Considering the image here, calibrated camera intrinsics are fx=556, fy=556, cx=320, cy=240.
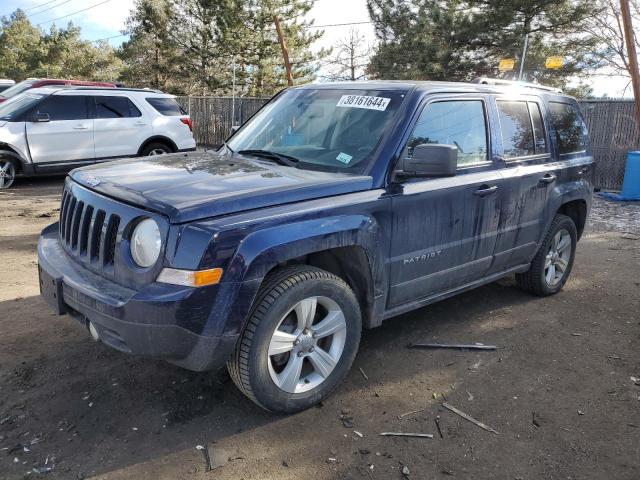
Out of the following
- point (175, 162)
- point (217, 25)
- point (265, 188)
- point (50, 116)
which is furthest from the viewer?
point (217, 25)

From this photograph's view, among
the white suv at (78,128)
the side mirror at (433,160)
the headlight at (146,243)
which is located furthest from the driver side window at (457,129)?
the white suv at (78,128)

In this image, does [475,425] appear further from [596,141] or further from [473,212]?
[596,141]

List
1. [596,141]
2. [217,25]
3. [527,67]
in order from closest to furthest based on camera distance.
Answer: [596,141], [527,67], [217,25]

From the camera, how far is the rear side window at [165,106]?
464 inches

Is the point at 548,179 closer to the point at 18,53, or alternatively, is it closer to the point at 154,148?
the point at 154,148

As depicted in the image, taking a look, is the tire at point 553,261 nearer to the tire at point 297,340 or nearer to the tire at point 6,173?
Answer: the tire at point 297,340

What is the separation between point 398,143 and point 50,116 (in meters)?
9.02

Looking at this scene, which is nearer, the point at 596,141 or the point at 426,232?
the point at 426,232

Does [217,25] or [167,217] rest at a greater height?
[217,25]

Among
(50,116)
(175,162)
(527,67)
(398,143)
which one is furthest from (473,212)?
(527,67)

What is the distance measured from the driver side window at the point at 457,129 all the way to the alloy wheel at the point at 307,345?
1172 millimetres

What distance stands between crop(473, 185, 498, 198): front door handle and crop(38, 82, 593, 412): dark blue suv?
0.5 inches

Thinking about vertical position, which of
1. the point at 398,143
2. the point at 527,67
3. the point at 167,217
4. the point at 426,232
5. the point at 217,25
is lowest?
the point at 426,232

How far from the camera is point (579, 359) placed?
160 inches
